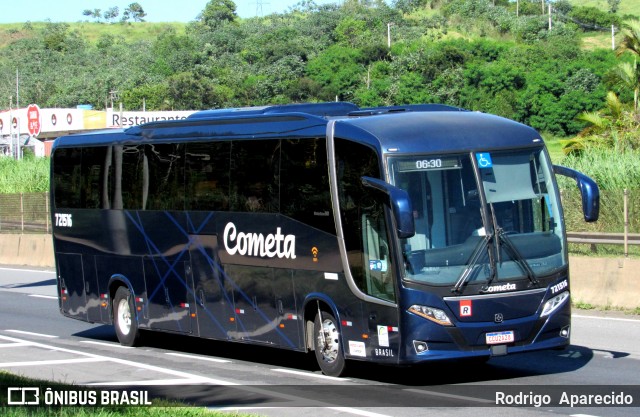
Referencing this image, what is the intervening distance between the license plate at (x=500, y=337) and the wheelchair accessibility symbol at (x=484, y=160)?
193 centimetres

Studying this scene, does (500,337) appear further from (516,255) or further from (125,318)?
(125,318)

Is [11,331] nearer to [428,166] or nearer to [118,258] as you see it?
[118,258]

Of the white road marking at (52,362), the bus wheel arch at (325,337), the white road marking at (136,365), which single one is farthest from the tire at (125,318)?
the bus wheel arch at (325,337)

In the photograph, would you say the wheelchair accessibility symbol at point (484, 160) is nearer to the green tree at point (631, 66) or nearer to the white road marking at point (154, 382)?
the white road marking at point (154, 382)

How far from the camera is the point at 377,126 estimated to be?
13.0 meters

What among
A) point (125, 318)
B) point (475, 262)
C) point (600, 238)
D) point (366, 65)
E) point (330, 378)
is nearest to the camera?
point (475, 262)

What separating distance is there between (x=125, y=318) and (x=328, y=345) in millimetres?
5758

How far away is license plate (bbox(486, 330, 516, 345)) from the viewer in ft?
40.2

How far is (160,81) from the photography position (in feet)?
344

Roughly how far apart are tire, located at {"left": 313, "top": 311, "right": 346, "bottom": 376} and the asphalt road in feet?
0.61

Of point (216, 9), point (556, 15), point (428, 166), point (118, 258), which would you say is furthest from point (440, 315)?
point (216, 9)

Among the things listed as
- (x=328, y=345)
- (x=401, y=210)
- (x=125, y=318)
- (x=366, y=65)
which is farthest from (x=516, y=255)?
(x=366, y=65)

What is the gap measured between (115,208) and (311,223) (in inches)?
219

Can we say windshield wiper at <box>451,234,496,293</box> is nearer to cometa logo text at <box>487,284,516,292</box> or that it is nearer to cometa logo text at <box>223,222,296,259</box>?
cometa logo text at <box>487,284,516,292</box>
